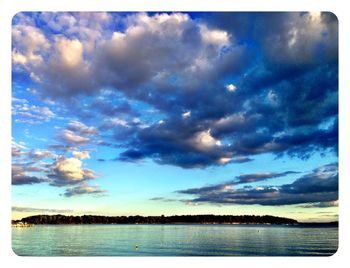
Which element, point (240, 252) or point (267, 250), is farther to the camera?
point (267, 250)
